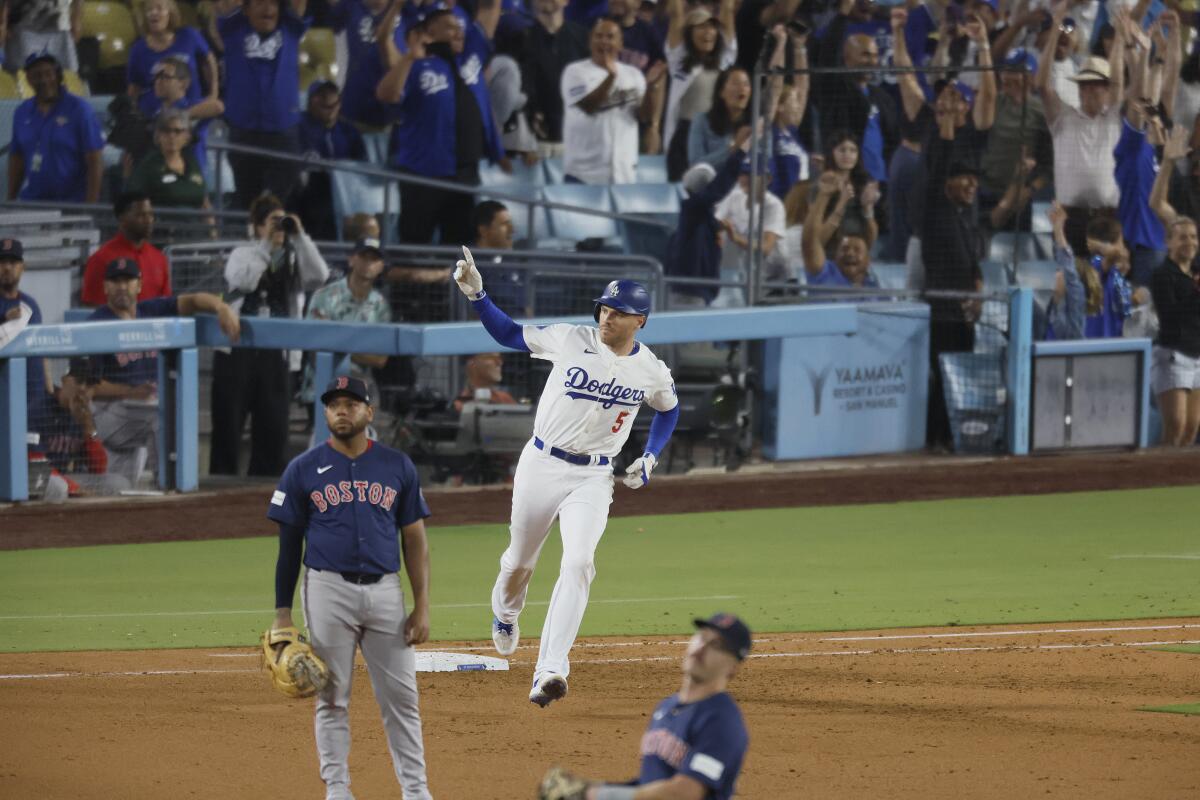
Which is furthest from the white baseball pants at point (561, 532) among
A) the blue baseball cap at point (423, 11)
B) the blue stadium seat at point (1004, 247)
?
the blue stadium seat at point (1004, 247)

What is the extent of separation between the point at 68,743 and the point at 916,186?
37.7 feet

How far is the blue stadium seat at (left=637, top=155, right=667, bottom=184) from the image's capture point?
59.4 feet

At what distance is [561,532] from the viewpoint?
26.6ft

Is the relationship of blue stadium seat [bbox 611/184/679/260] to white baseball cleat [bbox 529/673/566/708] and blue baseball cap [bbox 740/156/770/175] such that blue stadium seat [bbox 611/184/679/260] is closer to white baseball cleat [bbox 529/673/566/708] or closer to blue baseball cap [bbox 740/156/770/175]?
blue baseball cap [bbox 740/156/770/175]

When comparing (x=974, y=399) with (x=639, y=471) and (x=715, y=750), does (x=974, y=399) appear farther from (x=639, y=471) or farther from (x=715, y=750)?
(x=715, y=750)

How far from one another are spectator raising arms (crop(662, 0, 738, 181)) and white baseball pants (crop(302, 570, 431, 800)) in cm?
1218

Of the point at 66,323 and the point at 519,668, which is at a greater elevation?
the point at 66,323

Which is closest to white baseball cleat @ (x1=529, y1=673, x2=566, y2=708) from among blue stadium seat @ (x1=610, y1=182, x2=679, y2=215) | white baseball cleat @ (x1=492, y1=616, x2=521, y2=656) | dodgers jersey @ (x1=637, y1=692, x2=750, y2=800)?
white baseball cleat @ (x1=492, y1=616, x2=521, y2=656)

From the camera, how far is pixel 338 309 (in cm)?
Result: 1438

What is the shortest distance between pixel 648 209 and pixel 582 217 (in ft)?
2.22

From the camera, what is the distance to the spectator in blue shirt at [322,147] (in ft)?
53.3

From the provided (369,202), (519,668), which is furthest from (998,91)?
(519,668)

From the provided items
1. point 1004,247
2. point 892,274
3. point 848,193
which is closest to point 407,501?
point 848,193

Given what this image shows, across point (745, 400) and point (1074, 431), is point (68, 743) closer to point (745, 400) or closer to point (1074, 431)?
point (745, 400)
